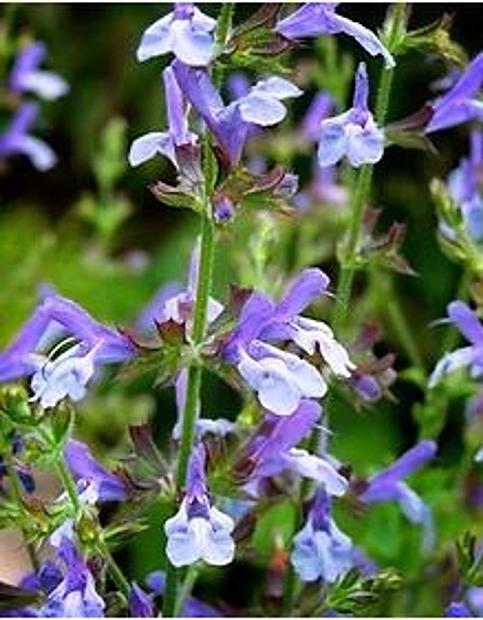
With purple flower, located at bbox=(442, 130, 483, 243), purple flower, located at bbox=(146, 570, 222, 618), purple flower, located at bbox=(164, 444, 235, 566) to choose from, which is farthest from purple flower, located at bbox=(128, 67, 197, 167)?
purple flower, located at bbox=(442, 130, 483, 243)

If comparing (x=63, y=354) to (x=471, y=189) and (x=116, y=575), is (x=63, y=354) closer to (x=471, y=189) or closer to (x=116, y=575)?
(x=116, y=575)

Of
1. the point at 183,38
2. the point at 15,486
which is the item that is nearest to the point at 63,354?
the point at 15,486

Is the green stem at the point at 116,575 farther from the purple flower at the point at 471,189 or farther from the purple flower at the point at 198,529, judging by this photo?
the purple flower at the point at 471,189

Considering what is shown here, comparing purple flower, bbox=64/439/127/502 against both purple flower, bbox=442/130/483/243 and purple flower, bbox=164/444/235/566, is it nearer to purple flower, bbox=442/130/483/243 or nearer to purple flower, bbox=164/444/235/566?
purple flower, bbox=164/444/235/566

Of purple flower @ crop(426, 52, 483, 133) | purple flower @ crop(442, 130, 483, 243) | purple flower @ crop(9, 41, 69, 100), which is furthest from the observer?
purple flower @ crop(9, 41, 69, 100)

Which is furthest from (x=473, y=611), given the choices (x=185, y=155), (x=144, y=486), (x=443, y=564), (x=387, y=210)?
(x=387, y=210)

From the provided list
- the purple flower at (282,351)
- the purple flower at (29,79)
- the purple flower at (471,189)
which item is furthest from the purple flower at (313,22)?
the purple flower at (29,79)

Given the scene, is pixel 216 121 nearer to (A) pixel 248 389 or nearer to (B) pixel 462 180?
(A) pixel 248 389
